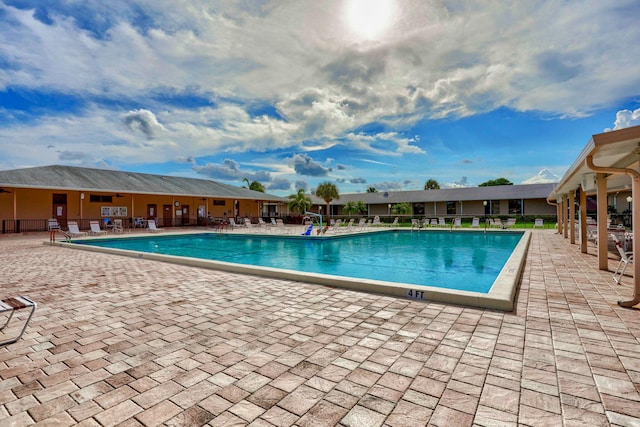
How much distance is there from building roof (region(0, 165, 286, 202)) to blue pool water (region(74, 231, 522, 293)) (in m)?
5.45

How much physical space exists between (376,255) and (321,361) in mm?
9848

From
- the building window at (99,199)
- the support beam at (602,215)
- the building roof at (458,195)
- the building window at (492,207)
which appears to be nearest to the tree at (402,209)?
the building roof at (458,195)

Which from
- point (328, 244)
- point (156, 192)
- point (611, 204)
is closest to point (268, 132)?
point (156, 192)

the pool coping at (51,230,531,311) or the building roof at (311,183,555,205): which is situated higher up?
the building roof at (311,183,555,205)

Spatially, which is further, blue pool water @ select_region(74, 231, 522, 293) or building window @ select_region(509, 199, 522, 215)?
building window @ select_region(509, 199, 522, 215)

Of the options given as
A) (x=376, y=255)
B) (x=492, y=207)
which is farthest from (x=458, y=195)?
(x=376, y=255)

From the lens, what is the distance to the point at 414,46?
1163 cm

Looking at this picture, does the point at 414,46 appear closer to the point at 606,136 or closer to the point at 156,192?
the point at 606,136

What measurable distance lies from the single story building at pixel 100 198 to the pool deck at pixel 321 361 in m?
18.3

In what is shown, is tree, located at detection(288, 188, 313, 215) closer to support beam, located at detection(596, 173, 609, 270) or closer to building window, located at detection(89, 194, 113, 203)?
building window, located at detection(89, 194, 113, 203)

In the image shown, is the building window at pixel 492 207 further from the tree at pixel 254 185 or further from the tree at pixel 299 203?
the tree at pixel 254 185

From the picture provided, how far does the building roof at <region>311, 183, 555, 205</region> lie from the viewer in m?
28.9

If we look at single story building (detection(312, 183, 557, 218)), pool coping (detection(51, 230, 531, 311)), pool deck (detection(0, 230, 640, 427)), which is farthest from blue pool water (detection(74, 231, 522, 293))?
single story building (detection(312, 183, 557, 218))

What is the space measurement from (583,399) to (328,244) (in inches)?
545
